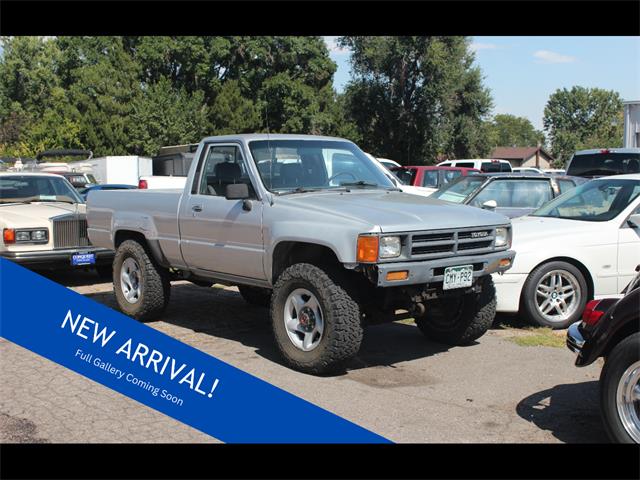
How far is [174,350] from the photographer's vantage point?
3910 mm

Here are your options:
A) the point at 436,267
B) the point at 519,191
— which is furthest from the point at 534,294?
the point at 519,191

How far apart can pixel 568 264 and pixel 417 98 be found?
132ft

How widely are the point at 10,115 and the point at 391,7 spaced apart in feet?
190

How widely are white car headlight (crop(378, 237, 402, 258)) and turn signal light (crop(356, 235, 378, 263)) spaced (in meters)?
0.06

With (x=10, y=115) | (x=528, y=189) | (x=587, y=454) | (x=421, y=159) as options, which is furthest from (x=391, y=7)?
(x=10, y=115)

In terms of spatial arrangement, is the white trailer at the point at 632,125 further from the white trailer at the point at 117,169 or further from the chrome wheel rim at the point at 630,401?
the white trailer at the point at 117,169

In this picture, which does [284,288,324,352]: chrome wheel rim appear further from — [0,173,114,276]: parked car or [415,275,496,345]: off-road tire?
[0,173,114,276]: parked car

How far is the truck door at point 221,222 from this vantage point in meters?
6.68

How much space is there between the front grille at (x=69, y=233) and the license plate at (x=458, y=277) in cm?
615

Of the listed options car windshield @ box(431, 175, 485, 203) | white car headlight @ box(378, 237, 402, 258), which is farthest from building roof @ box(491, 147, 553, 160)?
white car headlight @ box(378, 237, 402, 258)

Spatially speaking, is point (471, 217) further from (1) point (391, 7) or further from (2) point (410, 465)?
(2) point (410, 465)

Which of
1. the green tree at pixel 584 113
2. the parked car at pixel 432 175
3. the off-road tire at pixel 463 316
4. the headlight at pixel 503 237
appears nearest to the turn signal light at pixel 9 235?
the off-road tire at pixel 463 316

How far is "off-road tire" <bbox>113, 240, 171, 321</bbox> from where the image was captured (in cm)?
791

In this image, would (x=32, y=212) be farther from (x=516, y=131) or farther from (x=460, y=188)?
(x=516, y=131)
